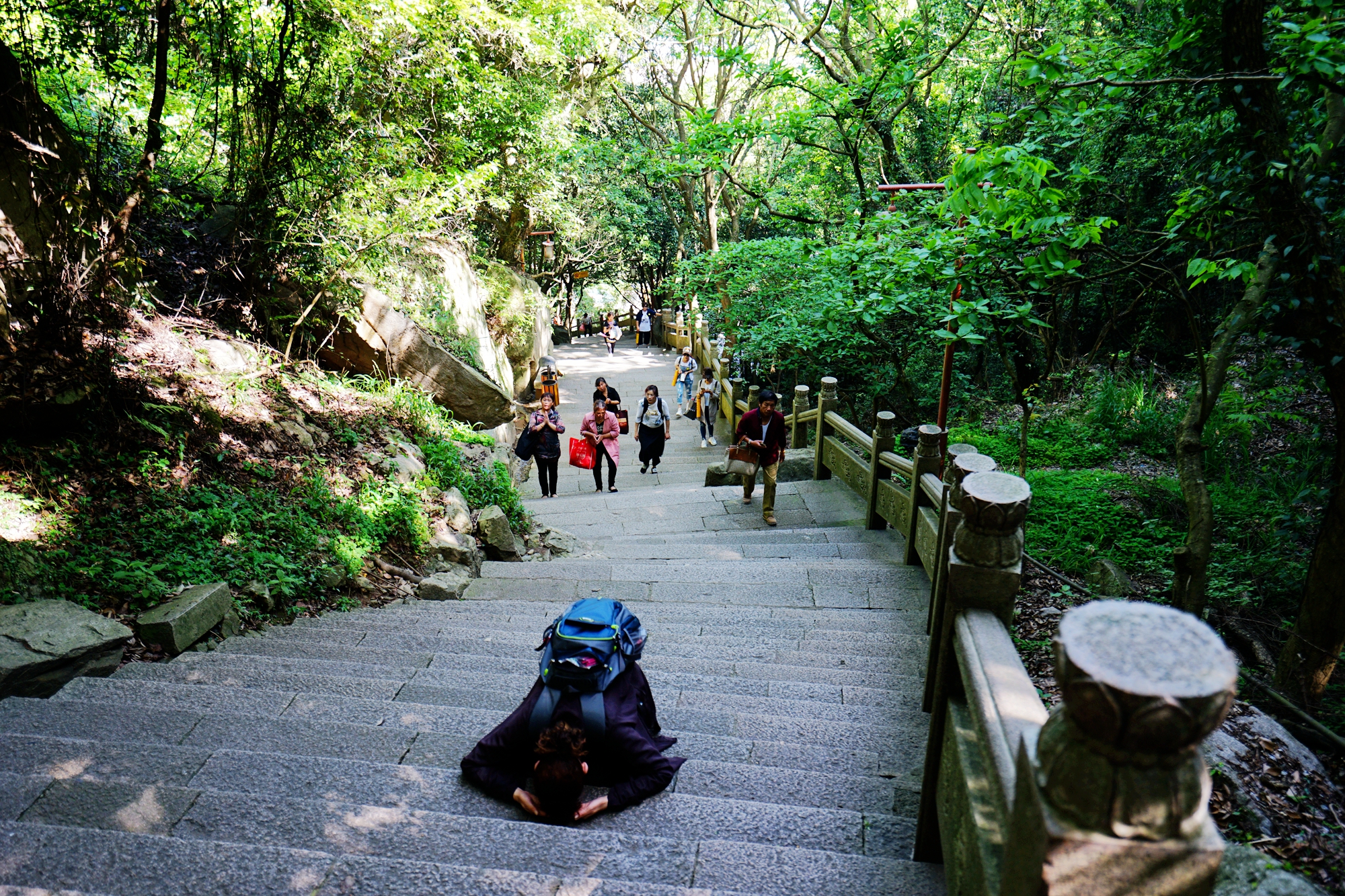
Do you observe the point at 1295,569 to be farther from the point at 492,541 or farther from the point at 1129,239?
the point at 492,541

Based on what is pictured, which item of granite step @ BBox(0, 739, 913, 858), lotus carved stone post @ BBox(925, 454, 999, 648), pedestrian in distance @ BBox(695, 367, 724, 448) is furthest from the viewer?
pedestrian in distance @ BBox(695, 367, 724, 448)

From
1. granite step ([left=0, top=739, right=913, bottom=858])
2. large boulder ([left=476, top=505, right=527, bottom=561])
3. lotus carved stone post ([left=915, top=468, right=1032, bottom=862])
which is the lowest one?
large boulder ([left=476, top=505, right=527, bottom=561])

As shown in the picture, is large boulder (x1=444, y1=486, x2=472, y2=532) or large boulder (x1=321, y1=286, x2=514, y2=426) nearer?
large boulder (x1=444, y1=486, x2=472, y2=532)

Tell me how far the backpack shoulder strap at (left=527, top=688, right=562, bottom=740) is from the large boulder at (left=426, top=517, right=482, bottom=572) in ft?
13.4

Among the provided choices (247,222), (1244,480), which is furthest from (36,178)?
(1244,480)

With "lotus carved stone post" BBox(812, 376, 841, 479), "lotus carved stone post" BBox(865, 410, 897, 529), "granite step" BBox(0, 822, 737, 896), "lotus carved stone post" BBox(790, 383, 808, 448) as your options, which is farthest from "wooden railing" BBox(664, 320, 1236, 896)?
"lotus carved stone post" BBox(790, 383, 808, 448)

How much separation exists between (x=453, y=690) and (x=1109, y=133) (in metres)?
8.95

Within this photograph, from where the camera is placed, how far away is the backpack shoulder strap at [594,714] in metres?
3.12

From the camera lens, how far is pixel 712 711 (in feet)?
12.6

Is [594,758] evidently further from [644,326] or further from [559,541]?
[644,326]

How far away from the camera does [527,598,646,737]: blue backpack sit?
3135 mm

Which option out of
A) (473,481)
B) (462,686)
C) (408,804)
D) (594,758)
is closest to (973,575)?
(594,758)

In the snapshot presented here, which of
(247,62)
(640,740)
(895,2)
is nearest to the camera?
(640,740)

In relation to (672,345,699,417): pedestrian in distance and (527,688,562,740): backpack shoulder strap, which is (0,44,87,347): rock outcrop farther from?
(672,345,699,417): pedestrian in distance
